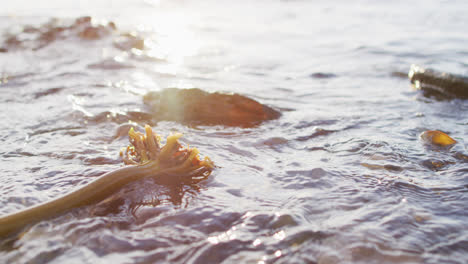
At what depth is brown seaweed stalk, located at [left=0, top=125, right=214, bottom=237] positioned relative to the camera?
1880 millimetres

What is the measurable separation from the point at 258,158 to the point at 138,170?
2.89 feet

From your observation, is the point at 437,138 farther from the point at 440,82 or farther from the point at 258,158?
the point at 440,82

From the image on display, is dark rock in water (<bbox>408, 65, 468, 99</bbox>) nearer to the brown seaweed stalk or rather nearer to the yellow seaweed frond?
the yellow seaweed frond

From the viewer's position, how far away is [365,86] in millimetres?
4680

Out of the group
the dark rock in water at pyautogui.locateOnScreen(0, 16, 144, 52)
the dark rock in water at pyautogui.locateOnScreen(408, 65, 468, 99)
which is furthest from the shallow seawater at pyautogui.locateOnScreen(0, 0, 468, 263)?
the dark rock in water at pyautogui.locateOnScreen(0, 16, 144, 52)

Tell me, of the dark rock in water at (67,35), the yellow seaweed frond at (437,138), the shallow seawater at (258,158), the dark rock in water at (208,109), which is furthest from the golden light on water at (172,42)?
the yellow seaweed frond at (437,138)

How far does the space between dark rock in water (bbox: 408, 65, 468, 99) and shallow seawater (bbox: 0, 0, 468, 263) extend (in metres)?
0.18

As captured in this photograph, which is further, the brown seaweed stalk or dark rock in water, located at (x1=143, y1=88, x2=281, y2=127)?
dark rock in water, located at (x1=143, y1=88, x2=281, y2=127)

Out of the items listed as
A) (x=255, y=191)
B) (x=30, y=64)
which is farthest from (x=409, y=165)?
(x=30, y=64)

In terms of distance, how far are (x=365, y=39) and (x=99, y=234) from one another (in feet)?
23.4

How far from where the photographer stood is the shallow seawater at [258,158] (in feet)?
5.57

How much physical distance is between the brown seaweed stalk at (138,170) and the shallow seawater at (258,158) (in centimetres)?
6

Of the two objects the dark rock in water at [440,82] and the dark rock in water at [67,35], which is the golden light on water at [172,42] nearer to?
the dark rock in water at [67,35]

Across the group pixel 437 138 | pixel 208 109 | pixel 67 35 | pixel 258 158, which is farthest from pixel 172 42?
pixel 437 138
